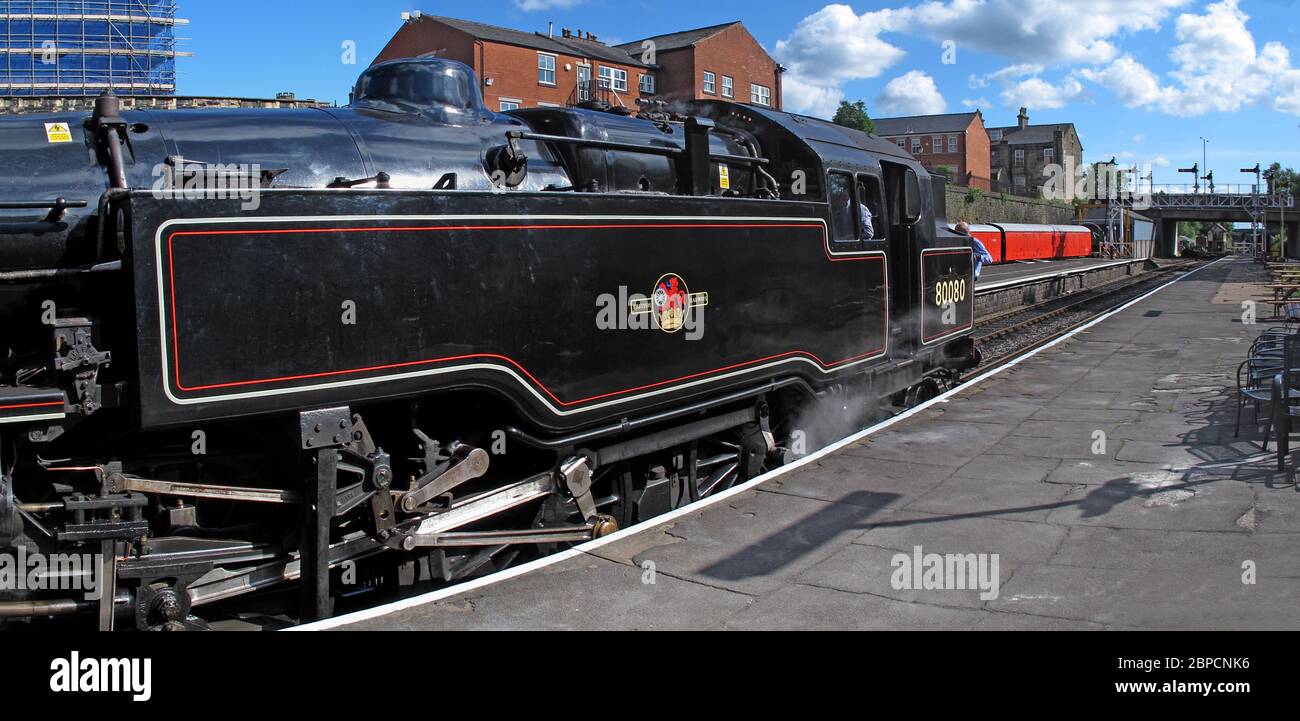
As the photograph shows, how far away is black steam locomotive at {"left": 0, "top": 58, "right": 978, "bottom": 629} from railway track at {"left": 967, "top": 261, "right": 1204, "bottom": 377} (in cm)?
751

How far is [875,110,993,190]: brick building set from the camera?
214ft

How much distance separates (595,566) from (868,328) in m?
3.84

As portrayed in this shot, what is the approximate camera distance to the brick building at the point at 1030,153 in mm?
80562

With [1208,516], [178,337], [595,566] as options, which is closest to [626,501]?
[595,566]

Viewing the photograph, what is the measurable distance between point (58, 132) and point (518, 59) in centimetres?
2891

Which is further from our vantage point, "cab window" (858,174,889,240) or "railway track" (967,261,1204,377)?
"railway track" (967,261,1204,377)

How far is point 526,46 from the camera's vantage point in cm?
3138

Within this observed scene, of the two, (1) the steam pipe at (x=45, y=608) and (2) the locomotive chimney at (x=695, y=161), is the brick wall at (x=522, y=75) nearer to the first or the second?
(2) the locomotive chimney at (x=695, y=161)

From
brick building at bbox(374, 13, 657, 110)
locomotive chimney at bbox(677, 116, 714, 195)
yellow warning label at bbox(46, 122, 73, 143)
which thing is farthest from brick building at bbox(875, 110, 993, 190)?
yellow warning label at bbox(46, 122, 73, 143)

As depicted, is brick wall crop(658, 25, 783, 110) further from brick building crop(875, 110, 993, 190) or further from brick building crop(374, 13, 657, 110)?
brick building crop(875, 110, 993, 190)

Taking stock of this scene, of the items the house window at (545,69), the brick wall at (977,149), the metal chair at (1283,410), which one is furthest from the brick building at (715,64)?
the metal chair at (1283,410)

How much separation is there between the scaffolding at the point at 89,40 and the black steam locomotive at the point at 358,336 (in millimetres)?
39110

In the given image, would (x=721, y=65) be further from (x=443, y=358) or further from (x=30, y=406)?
(x=30, y=406)
